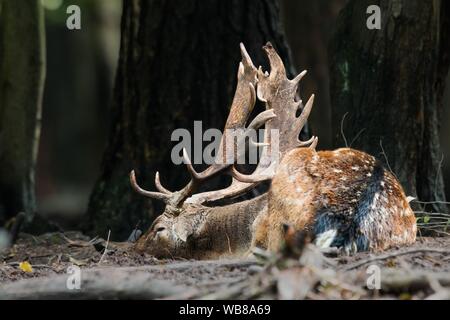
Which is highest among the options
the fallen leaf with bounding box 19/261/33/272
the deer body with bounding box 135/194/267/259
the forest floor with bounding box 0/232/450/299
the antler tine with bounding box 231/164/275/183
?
the antler tine with bounding box 231/164/275/183

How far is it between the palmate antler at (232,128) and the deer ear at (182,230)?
121mm

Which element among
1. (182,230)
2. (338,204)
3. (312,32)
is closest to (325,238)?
(338,204)

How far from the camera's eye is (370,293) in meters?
5.00

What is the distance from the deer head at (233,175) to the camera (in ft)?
23.9

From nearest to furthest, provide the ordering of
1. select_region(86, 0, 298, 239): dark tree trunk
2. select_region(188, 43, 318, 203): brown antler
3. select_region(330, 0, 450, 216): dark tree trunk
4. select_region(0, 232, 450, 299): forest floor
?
select_region(0, 232, 450, 299): forest floor, select_region(188, 43, 318, 203): brown antler, select_region(330, 0, 450, 216): dark tree trunk, select_region(86, 0, 298, 239): dark tree trunk

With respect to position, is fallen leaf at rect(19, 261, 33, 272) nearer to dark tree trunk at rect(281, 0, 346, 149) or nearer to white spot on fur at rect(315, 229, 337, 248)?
white spot on fur at rect(315, 229, 337, 248)

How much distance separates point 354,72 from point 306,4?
5.37 meters

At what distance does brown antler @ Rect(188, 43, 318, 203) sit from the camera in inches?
299

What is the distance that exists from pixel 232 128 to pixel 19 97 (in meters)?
3.45

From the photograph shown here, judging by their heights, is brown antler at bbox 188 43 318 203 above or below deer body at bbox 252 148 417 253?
above

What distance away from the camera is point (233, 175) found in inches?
286

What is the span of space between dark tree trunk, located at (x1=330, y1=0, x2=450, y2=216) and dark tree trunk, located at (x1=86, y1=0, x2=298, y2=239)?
3.39ft

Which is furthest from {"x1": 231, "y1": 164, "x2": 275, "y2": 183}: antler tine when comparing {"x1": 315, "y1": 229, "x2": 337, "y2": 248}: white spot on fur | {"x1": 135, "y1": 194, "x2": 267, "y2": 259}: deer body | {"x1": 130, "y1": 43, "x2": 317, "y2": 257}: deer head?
{"x1": 315, "y1": 229, "x2": 337, "y2": 248}: white spot on fur
